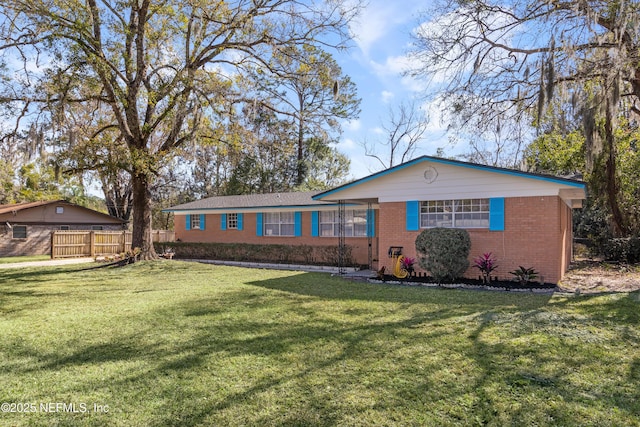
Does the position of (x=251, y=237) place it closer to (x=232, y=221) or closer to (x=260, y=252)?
(x=232, y=221)

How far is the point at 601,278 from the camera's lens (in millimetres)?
11773

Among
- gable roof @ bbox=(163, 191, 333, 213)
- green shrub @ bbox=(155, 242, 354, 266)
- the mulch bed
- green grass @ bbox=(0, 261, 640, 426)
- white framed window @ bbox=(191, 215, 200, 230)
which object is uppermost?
gable roof @ bbox=(163, 191, 333, 213)

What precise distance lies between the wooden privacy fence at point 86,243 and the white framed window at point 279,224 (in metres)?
9.04

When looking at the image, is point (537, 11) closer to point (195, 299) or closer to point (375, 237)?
point (375, 237)

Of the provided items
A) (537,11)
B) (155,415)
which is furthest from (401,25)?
(155,415)

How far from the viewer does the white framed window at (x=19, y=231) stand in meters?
23.2

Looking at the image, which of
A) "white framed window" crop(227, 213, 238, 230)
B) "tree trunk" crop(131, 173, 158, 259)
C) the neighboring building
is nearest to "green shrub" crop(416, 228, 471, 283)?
"tree trunk" crop(131, 173, 158, 259)

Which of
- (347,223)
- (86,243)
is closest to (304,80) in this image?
(347,223)

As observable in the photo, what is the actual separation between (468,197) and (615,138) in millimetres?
9462

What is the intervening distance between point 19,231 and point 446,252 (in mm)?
24319

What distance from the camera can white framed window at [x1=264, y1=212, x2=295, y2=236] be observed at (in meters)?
18.6

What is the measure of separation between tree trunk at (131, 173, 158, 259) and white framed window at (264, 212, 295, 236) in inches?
206

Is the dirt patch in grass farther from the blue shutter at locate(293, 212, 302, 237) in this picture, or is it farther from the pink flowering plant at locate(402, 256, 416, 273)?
the blue shutter at locate(293, 212, 302, 237)

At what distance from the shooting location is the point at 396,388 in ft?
12.9
